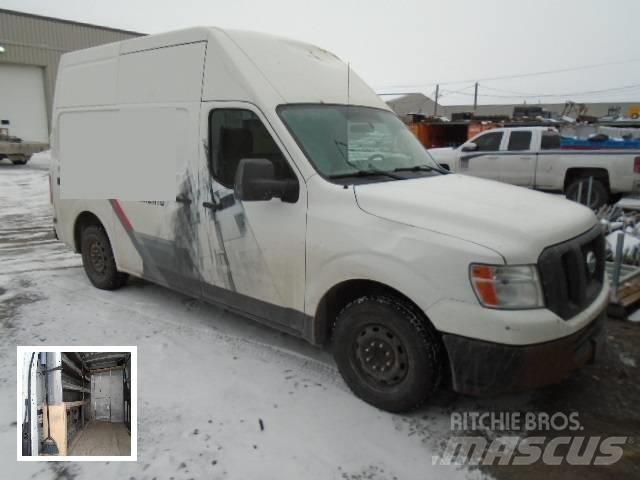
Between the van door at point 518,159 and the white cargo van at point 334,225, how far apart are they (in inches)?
320

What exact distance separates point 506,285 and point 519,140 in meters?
10.3

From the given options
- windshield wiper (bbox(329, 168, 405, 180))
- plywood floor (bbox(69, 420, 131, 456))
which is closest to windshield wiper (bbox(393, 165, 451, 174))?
windshield wiper (bbox(329, 168, 405, 180))

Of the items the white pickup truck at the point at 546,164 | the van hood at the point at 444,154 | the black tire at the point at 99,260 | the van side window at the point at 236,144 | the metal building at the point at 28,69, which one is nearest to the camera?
the van side window at the point at 236,144

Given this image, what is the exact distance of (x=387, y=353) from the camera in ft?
10.6

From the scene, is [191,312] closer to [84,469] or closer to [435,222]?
[84,469]

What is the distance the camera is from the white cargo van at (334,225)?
2801 mm

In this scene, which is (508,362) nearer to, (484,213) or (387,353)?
(387,353)

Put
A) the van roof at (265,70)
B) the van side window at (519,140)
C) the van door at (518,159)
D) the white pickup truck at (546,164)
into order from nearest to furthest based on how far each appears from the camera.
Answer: the van roof at (265,70) < the white pickup truck at (546,164) < the van door at (518,159) < the van side window at (519,140)

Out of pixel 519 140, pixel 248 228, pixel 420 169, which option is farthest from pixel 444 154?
pixel 248 228

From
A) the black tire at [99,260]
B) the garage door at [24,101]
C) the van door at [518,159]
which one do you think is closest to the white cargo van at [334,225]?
the black tire at [99,260]

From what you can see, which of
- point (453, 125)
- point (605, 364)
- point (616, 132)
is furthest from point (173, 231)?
point (453, 125)

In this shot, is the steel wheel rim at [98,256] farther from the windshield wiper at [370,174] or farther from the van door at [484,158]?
the van door at [484,158]

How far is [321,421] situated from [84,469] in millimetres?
1393

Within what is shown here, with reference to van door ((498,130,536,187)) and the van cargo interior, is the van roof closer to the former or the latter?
the van cargo interior
